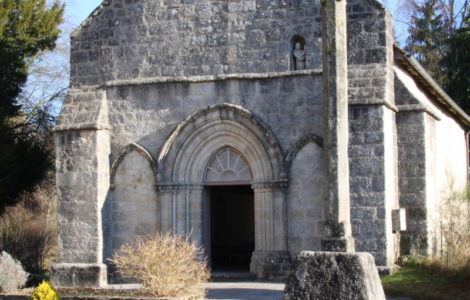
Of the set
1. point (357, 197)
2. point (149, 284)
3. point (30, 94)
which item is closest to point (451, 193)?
point (357, 197)

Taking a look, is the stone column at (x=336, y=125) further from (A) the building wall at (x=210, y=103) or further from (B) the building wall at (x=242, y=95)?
(A) the building wall at (x=210, y=103)

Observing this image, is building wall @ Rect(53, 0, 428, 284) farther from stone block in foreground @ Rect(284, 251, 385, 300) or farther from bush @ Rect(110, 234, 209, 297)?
stone block in foreground @ Rect(284, 251, 385, 300)

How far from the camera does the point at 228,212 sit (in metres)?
21.4

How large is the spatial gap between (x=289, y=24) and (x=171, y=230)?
179 inches

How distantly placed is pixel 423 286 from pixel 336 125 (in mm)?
4307

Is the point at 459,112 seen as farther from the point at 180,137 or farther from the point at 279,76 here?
the point at 180,137

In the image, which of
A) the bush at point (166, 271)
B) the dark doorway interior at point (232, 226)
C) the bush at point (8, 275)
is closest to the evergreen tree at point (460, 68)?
the dark doorway interior at point (232, 226)

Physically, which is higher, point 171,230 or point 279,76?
point 279,76

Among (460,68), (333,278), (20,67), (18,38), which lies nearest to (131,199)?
(20,67)

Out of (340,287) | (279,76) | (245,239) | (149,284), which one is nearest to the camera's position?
(340,287)

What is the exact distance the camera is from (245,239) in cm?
2148

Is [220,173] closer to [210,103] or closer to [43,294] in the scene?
[210,103]

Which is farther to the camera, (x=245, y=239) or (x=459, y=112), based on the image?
(x=245, y=239)

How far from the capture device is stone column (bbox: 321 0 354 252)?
9688 mm
